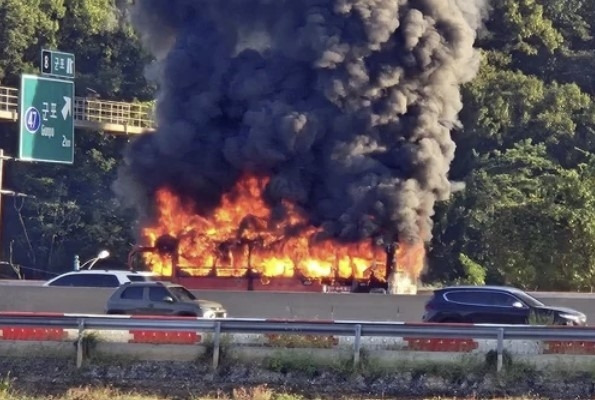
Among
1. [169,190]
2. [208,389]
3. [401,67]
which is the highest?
[401,67]

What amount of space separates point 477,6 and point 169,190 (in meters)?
16.2

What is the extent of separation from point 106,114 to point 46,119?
15851 millimetres

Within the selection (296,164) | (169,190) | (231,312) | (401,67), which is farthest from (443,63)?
(231,312)

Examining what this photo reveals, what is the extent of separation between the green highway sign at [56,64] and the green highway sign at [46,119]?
71cm

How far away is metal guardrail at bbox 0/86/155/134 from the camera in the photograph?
5828 cm

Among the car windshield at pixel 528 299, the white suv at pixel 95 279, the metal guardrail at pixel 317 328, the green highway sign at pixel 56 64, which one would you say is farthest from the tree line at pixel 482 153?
the metal guardrail at pixel 317 328

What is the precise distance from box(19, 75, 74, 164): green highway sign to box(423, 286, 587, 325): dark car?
1675 cm

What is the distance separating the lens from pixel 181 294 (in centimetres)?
3712

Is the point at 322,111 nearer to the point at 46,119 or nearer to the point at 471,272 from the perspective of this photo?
the point at 46,119

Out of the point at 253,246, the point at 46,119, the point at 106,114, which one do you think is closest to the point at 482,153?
the point at 106,114

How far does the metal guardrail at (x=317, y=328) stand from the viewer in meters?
27.0

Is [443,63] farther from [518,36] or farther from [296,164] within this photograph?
[518,36]

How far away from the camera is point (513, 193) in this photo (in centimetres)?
6184

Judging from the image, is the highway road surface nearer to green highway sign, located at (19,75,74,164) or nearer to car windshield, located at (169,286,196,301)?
car windshield, located at (169,286,196,301)
